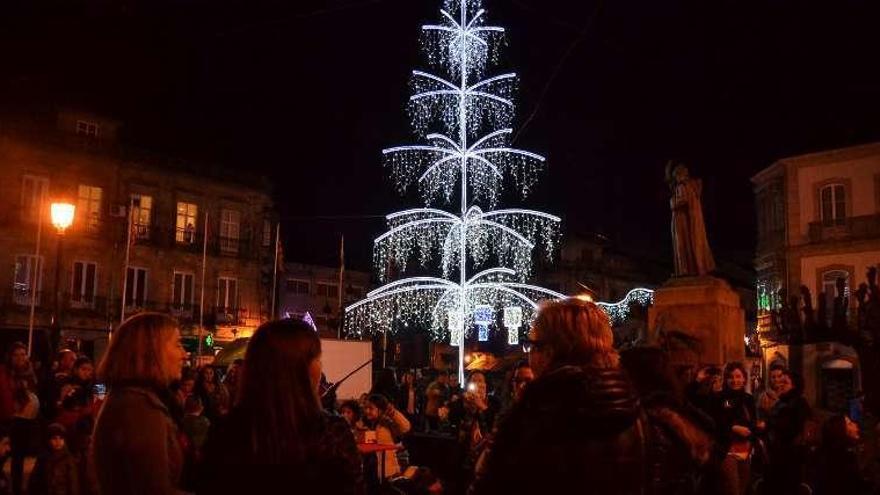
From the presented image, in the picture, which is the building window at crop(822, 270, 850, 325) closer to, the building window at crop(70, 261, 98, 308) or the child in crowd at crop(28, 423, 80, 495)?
the building window at crop(70, 261, 98, 308)

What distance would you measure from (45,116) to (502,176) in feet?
83.1

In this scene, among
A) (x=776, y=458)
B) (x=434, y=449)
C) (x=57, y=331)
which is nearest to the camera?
(x=776, y=458)

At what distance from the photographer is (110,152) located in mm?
40906

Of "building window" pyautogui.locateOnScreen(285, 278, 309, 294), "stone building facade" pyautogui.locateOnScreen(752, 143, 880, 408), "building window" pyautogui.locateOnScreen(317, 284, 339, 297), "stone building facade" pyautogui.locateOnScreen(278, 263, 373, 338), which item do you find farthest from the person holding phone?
"building window" pyautogui.locateOnScreen(317, 284, 339, 297)

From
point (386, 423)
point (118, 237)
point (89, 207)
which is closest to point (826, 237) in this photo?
point (386, 423)

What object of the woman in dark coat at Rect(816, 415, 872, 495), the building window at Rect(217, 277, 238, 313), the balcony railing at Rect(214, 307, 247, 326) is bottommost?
the woman in dark coat at Rect(816, 415, 872, 495)

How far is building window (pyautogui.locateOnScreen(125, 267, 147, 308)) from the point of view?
135 feet

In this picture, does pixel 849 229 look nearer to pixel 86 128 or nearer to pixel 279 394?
pixel 86 128

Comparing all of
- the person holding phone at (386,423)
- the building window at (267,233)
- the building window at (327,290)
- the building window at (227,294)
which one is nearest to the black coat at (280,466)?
the person holding phone at (386,423)

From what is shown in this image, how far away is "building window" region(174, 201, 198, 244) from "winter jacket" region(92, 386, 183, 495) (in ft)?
137

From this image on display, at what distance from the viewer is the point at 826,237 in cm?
3750

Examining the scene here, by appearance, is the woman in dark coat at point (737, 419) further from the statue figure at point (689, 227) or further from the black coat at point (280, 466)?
the statue figure at point (689, 227)

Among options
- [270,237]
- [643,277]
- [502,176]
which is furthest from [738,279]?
[502,176]

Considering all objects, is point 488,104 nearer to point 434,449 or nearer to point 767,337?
point 434,449
